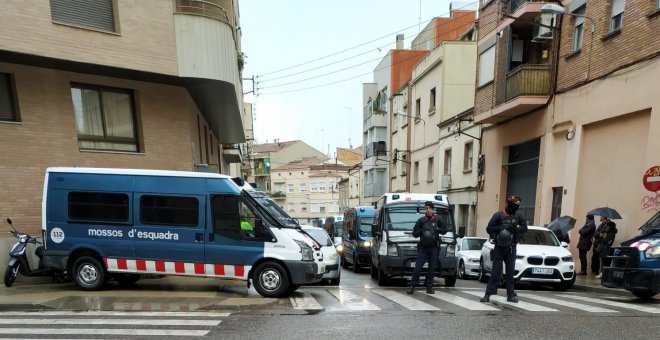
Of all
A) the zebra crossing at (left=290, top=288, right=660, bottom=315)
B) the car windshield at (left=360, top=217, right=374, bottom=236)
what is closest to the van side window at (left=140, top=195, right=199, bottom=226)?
the zebra crossing at (left=290, top=288, right=660, bottom=315)

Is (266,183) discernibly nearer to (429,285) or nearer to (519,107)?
(519,107)

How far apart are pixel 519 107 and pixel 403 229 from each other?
830cm

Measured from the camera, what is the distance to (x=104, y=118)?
39.7 ft

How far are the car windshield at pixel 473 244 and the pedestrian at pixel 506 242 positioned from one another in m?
7.86

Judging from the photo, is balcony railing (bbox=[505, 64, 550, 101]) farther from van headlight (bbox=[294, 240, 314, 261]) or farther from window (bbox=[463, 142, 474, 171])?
van headlight (bbox=[294, 240, 314, 261])

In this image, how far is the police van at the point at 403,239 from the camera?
10.6 meters

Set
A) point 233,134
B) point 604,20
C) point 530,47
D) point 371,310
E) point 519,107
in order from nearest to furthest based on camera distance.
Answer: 1. point 371,310
2. point 604,20
3. point 519,107
4. point 530,47
5. point 233,134

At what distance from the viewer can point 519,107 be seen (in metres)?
17.0

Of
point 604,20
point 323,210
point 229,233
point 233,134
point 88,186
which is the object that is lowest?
point 323,210

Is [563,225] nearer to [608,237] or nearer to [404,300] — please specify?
[608,237]

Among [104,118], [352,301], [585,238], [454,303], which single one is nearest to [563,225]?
[585,238]

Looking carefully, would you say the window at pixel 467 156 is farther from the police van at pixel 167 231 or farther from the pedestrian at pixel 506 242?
the police van at pixel 167 231

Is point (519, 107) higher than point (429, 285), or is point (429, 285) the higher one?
point (519, 107)

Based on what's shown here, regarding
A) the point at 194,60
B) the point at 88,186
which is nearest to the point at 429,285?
the point at 88,186
